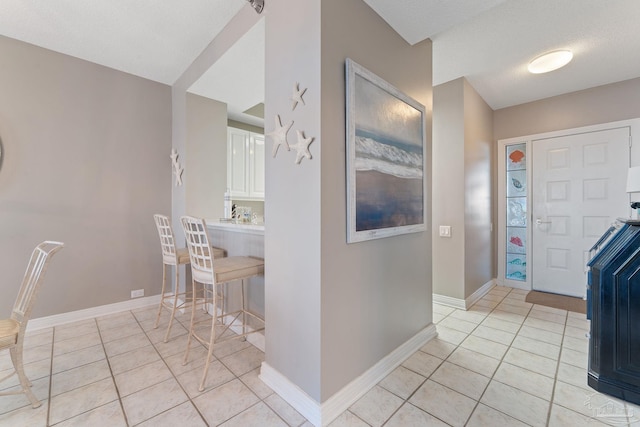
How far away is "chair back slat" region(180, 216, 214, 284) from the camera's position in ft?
5.93

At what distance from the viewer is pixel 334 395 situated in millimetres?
1481

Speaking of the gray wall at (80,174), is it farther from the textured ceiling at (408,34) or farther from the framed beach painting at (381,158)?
the framed beach painting at (381,158)

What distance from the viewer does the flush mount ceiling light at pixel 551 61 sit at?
2494mm

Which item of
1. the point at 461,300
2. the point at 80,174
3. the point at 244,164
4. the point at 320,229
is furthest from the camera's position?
the point at 244,164

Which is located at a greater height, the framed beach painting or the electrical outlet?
the framed beach painting

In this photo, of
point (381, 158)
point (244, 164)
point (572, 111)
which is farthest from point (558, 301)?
point (244, 164)

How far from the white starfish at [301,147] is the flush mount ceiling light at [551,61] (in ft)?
8.88

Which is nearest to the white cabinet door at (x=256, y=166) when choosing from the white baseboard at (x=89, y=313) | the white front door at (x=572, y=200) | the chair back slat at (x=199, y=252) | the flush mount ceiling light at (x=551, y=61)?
the white baseboard at (x=89, y=313)

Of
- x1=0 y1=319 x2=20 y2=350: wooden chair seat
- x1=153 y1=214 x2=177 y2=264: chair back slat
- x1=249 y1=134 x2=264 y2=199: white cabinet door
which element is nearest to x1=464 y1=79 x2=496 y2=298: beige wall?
x1=249 y1=134 x2=264 y2=199: white cabinet door

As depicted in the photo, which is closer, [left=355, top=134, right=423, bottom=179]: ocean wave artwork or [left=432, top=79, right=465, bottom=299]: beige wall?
[left=355, top=134, right=423, bottom=179]: ocean wave artwork

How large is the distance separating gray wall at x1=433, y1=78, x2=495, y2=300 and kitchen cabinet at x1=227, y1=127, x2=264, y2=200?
99.8 inches

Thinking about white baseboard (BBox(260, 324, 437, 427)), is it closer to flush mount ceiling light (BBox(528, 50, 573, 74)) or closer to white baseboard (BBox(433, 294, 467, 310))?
white baseboard (BBox(433, 294, 467, 310))

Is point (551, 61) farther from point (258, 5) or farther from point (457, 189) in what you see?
point (258, 5)

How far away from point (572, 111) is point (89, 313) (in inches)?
240
